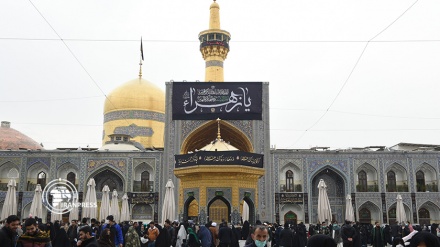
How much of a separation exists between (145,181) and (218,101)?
7.33 meters

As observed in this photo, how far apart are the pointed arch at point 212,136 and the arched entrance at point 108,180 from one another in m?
4.52

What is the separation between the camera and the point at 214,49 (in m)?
26.9

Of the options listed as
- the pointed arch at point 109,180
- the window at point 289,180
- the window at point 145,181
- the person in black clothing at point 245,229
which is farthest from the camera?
the pointed arch at point 109,180

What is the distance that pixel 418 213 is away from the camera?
1001 inches

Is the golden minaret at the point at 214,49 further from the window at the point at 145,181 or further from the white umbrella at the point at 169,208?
the white umbrella at the point at 169,208

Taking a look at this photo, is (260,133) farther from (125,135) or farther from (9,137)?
(9,137)

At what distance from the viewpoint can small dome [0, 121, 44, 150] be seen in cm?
3453

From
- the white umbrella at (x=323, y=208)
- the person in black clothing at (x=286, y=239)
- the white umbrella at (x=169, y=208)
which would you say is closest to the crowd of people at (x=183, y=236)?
the person in black clothing at (x=286, y=239)

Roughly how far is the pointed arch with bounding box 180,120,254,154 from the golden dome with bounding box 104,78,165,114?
330 inches

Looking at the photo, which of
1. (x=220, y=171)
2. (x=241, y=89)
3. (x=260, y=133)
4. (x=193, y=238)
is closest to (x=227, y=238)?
(x=193, y=238)

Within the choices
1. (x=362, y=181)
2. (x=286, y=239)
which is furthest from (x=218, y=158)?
(x=362, y=181)

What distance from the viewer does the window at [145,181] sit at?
85.3 feet

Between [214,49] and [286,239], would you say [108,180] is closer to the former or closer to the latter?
[214,49]

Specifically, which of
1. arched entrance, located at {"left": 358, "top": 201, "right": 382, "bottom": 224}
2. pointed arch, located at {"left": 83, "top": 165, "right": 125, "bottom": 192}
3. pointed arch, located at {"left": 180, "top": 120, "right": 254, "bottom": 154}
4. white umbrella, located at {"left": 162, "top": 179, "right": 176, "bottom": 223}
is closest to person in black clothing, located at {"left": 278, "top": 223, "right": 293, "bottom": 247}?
white umbrella, located at {"left": 162, "top": 179, "right": 176, "bottom": 223}
